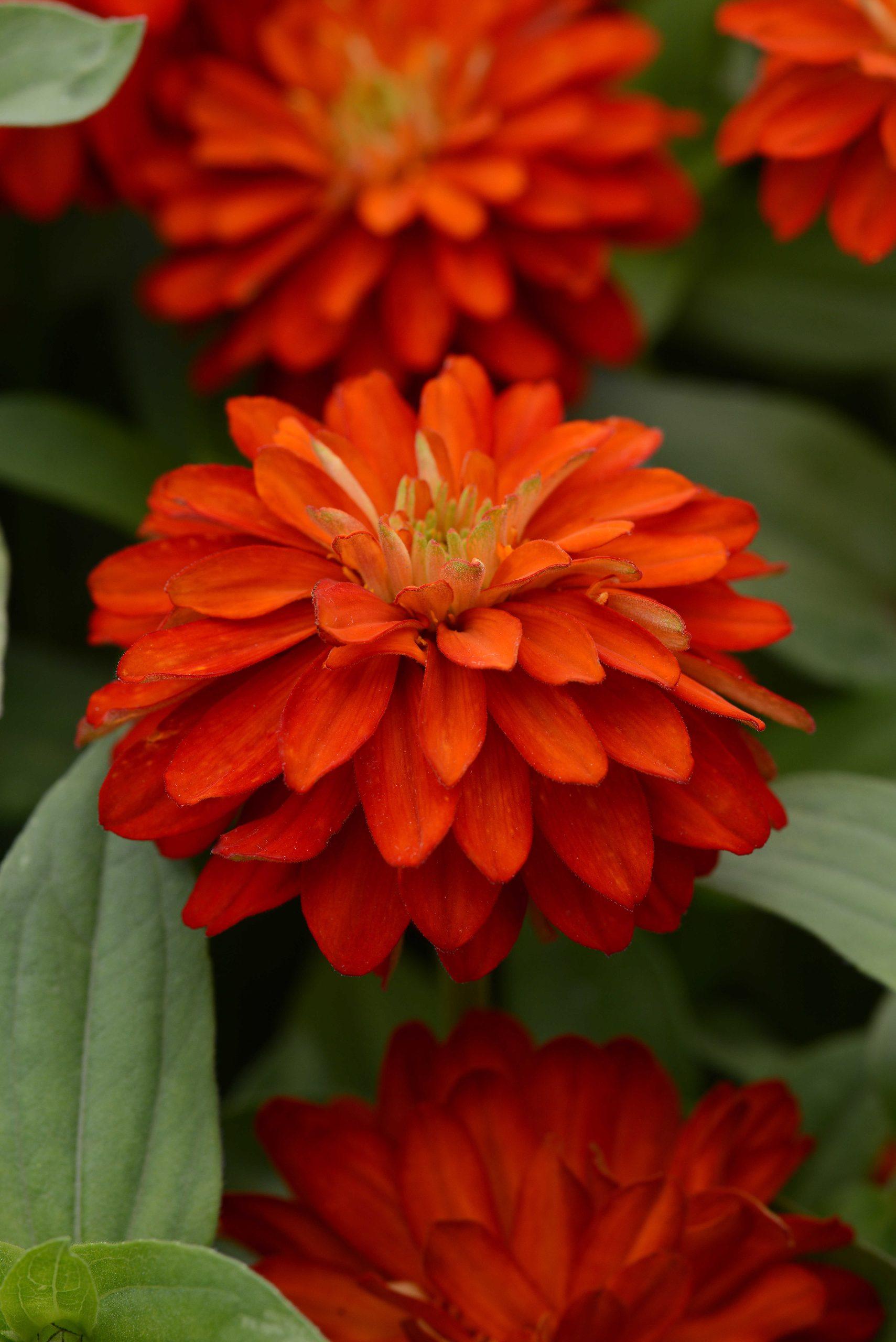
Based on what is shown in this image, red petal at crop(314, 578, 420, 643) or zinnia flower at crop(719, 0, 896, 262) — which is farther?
zinnia flower at crop(719, 0, 896, 262)

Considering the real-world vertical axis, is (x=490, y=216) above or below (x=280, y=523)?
above

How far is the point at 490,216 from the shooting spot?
607mm

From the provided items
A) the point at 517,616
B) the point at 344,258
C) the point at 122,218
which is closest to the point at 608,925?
the point at 517,616

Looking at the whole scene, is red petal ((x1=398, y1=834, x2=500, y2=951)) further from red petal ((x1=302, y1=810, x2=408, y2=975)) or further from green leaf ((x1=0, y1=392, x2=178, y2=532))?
green leaf ((x1=0, y1=392, x2=178, y2=532))

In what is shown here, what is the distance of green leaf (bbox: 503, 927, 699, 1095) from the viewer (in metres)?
0.55

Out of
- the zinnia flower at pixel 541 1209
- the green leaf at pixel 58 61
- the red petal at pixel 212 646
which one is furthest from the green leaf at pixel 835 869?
the green leaf at pixel 58 61

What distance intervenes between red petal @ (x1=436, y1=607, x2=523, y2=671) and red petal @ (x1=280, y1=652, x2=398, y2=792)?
0.02 m

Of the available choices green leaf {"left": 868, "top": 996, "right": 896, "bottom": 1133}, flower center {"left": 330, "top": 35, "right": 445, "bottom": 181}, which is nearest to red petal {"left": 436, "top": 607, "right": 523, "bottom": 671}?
green leaf {"left": 868, "top": 996, "right": 896, "bottom": 1133}

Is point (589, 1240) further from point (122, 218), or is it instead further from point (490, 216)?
point (122, 218)

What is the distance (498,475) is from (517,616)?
0.20 feet

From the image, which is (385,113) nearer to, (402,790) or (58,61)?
(58,61)

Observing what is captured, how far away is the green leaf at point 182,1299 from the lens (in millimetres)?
291

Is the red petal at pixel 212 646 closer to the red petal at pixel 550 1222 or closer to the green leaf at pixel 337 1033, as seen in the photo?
the red petal at pixel 550 1222

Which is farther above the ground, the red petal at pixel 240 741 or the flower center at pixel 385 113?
the flower center at pixel 385 113
